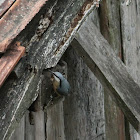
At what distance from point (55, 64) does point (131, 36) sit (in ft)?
4.59

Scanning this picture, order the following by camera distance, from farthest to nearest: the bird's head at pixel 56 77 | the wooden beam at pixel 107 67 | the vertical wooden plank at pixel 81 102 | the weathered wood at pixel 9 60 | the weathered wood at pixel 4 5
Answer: the vertical wooden plank at pixel 81 102
the wooden beam at pixel 107 67
the bird's head at pixel 56 77
the weathered wood at pixel 4 5
the weathered wood at pixel 9 60

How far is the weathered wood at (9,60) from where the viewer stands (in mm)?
1192

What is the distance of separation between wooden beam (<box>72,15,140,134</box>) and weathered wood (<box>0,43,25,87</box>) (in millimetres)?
722

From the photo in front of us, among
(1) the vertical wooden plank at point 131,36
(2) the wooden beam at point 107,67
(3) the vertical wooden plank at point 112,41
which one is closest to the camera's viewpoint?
(2) the wooden beam at point 107,67

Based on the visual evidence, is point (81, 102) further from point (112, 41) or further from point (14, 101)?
point (14, 101)

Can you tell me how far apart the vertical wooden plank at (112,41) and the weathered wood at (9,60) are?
125cm

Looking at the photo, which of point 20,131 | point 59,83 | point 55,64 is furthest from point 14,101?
point 20,131

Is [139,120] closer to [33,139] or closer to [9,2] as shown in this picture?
[33,139]

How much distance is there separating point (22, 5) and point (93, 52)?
753 mm

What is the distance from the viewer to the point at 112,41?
2.49 metres

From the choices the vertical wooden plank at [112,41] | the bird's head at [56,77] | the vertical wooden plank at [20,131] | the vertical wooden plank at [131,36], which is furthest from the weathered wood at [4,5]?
the vertical wooden plank at [131,36]

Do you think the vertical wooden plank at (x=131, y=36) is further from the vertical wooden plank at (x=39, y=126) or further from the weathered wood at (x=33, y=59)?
the weathered wood at (x=33, y=59)

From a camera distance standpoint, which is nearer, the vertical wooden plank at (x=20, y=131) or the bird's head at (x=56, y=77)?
the bird's head at (x=56, y=77)

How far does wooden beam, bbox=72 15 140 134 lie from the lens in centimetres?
200
